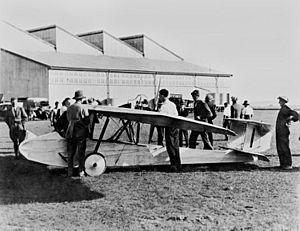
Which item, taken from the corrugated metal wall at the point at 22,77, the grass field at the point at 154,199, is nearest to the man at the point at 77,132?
the grass field at the point at 154,199

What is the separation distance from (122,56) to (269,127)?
46250 mm

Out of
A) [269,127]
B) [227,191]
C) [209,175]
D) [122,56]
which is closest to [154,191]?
[227,191]

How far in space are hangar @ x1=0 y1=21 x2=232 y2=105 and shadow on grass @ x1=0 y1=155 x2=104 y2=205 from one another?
2620cm

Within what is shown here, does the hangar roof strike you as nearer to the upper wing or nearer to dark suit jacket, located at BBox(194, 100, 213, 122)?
dark suit jacket, located at BBox(194, 100, 213, 122)

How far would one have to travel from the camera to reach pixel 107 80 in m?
45.3

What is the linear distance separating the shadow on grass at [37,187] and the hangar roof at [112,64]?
3258 cm

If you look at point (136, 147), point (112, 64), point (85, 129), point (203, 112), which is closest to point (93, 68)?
point (112, 64)

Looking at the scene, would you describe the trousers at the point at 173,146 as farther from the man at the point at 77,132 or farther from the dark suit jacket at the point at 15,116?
the dark suit jacket at the point at 15,116

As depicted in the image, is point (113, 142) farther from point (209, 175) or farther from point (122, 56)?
point (122, 56)

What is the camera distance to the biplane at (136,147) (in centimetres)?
829

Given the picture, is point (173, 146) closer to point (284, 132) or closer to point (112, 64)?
point (284, 132)

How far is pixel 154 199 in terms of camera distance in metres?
6.67

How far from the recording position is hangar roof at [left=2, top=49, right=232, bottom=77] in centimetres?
4312

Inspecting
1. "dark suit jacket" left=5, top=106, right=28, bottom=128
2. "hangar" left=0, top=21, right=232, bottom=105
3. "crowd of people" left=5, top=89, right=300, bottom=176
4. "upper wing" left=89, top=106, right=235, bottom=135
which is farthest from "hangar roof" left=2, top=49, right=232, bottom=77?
"upper wing" left=89, top=106, right=235, bottom=135
